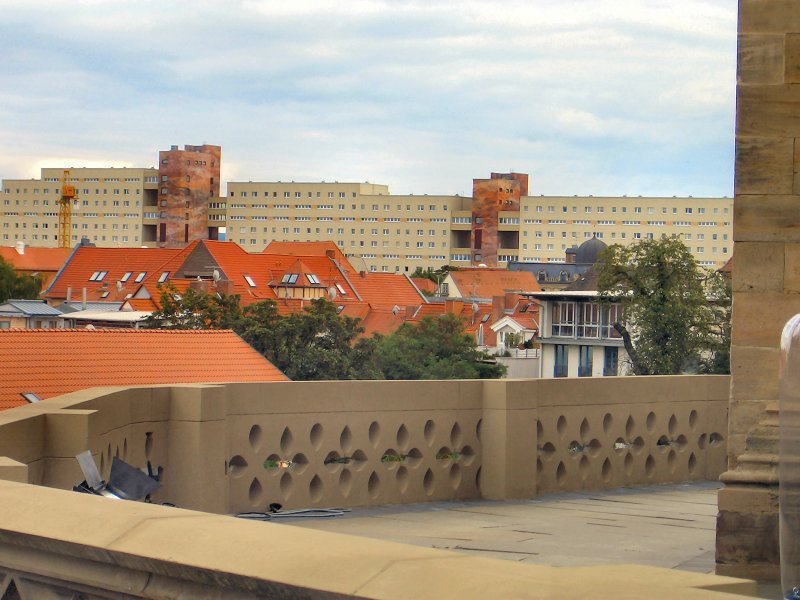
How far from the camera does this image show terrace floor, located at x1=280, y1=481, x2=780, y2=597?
795cm

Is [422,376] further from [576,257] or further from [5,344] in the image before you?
[576,257]

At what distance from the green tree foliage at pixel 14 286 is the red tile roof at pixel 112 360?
71675 mm

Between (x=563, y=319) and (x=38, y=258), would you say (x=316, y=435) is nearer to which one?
(x=563, y=319)

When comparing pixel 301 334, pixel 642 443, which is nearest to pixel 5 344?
pixel 642 443

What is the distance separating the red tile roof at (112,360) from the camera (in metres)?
22.1

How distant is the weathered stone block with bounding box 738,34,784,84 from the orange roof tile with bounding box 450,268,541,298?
147 meters

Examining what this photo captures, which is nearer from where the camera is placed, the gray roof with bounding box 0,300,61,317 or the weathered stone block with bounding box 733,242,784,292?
the weathered stone block with bounding box 733,242,784,292

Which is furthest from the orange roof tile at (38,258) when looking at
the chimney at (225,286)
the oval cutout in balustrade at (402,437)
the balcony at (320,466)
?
the oval cutout in balustrade at (402,437)

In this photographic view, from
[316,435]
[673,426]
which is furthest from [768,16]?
[673,426]

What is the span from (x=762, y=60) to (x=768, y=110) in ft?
0.90

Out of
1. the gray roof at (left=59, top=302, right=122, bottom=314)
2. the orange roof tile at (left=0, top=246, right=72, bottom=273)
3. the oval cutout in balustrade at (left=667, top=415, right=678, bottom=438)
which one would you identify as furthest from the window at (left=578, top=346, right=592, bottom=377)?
the orange roof tile at (left=0, top=246, right=72, bottom=273)

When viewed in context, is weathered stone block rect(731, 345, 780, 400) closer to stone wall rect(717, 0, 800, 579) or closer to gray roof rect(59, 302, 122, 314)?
stone wall rect(717, 0, 800, 579)

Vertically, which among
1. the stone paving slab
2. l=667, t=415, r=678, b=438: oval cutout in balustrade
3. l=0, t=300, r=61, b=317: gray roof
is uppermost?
l=0, t=300, r=61, b=317: gray roof

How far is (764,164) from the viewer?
7418mm
